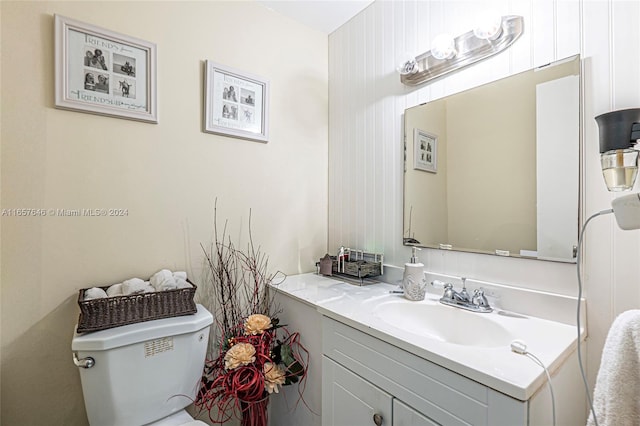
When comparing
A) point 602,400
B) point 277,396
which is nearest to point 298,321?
point 277,396

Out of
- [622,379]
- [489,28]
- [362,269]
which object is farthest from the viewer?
[362,269]

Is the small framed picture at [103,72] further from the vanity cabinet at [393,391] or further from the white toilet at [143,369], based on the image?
the vanity cabinet at [393,391]

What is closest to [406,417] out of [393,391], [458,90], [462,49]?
[393,391]

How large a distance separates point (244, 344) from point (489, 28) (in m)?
1.57

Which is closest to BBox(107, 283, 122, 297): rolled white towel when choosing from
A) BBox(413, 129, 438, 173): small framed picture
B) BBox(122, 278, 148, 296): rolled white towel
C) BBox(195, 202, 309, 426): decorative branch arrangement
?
BBox(122, 278, 148, 296): rolled white towel

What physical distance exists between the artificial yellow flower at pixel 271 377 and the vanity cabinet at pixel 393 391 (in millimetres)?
187

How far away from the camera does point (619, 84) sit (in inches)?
35.3

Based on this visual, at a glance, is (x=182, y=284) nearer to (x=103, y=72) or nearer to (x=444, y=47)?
(x=103, y=72)

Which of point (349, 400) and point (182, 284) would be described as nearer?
point (349, 400)

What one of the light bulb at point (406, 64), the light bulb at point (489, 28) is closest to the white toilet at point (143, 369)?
the light bulb at point (406, 64)

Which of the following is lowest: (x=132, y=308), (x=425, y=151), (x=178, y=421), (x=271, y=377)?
(x=178, y=421)

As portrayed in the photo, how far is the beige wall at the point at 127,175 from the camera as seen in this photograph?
1080 mm

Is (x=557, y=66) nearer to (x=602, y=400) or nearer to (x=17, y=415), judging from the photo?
(x=602, y=400)

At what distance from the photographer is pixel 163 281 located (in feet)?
4.06
